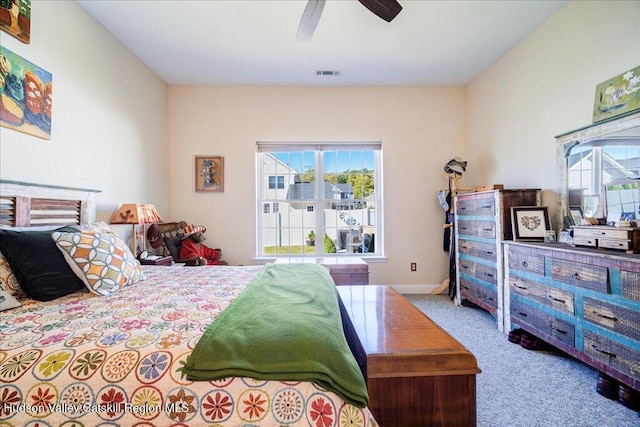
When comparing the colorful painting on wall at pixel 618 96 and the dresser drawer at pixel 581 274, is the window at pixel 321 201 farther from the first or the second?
the colorful painting on wall at pixel 618 96

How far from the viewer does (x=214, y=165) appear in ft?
12.3

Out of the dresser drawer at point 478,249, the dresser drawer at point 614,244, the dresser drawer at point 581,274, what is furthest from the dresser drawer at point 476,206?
the dresser drawer at point 614,244

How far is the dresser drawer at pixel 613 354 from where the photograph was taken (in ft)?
5.07

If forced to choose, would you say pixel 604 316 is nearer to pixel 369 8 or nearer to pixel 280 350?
pixel 280 350

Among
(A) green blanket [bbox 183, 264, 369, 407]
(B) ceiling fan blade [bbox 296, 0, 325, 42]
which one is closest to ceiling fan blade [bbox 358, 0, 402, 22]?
(B) ceiling fan blade [bbox 296, 0, 325, 42]

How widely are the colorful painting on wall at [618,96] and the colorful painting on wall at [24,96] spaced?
159 inches

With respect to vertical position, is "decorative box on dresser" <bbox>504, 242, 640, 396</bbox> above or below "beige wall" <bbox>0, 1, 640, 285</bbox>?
below

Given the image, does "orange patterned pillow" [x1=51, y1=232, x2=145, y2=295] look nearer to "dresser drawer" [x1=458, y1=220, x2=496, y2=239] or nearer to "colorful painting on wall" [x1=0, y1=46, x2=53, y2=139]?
"colorful painting on wall" [x1=0, y1=46, x2=53, y2=139]

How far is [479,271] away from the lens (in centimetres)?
300

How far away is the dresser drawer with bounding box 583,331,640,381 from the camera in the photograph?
155 cm

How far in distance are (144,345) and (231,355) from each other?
1.02 feet

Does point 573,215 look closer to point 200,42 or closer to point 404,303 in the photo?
point 404,303

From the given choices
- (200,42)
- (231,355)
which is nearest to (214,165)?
(200,42)

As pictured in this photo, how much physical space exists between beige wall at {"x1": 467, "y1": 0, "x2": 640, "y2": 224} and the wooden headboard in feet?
13.2
